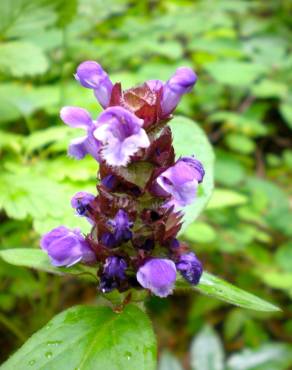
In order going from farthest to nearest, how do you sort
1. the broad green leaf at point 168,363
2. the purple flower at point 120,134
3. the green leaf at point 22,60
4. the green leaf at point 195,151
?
the green leaf at point 22,60 → the broad green leaf at point 168,363 → the green leaf at point 195,151 → the purple flower at point 120,134

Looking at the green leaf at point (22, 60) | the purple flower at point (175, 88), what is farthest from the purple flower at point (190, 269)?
the green leaf at point (22, 60)

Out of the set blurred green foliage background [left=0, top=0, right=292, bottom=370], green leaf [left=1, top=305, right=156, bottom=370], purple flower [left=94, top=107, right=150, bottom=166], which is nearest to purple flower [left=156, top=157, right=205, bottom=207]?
purple flower [left=94, top=107, right=150, bottom=166]

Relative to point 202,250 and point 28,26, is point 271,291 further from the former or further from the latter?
point 28,26

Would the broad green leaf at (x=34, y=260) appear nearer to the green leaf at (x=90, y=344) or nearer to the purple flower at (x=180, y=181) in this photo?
the green leaf at (x=90, y=344)

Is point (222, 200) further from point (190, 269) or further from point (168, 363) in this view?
point (190, 269)

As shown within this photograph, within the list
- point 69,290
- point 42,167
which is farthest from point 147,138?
point 69,290

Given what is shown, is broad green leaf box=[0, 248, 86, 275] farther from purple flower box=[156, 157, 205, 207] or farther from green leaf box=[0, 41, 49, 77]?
green leaf box=[0, 41, 49, 77]
